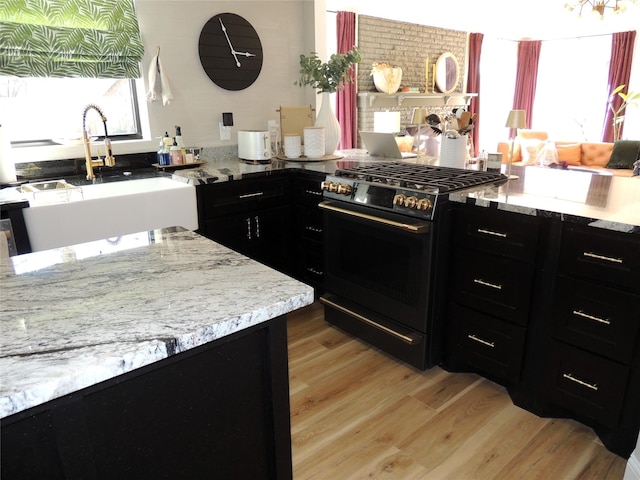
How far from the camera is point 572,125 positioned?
7.70 meters

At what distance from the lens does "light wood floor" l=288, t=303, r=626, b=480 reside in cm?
163

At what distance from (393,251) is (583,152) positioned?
18.9ft

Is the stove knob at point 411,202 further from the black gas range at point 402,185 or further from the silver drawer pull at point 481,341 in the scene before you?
the silver drawer pull at point 481,341

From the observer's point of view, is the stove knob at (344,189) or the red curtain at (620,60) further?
the red curtain at (620,60)

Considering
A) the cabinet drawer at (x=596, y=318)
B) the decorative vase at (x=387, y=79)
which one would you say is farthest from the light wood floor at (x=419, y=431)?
the decorative vase at (x=387, y=79)

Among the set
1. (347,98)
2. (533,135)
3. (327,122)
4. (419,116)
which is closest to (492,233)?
(419,116)

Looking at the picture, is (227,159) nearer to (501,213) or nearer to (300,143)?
(300,143)

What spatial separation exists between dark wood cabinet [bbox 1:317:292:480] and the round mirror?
6.89 meters

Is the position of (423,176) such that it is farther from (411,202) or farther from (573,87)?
(573,87)

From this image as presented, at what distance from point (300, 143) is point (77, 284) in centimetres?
227

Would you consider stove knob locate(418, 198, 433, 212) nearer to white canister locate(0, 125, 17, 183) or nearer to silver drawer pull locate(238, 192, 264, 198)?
silver drawer pull locate(238, 192, 264, 198)

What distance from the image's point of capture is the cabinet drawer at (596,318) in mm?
1526

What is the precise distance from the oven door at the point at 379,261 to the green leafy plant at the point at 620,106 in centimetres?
639

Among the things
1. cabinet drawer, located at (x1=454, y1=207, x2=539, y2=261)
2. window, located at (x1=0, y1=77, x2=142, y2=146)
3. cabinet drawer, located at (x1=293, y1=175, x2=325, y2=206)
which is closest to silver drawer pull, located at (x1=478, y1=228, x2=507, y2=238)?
cabinet drawer, located at (x1=454, y1=207, x2=539, y2=261)
